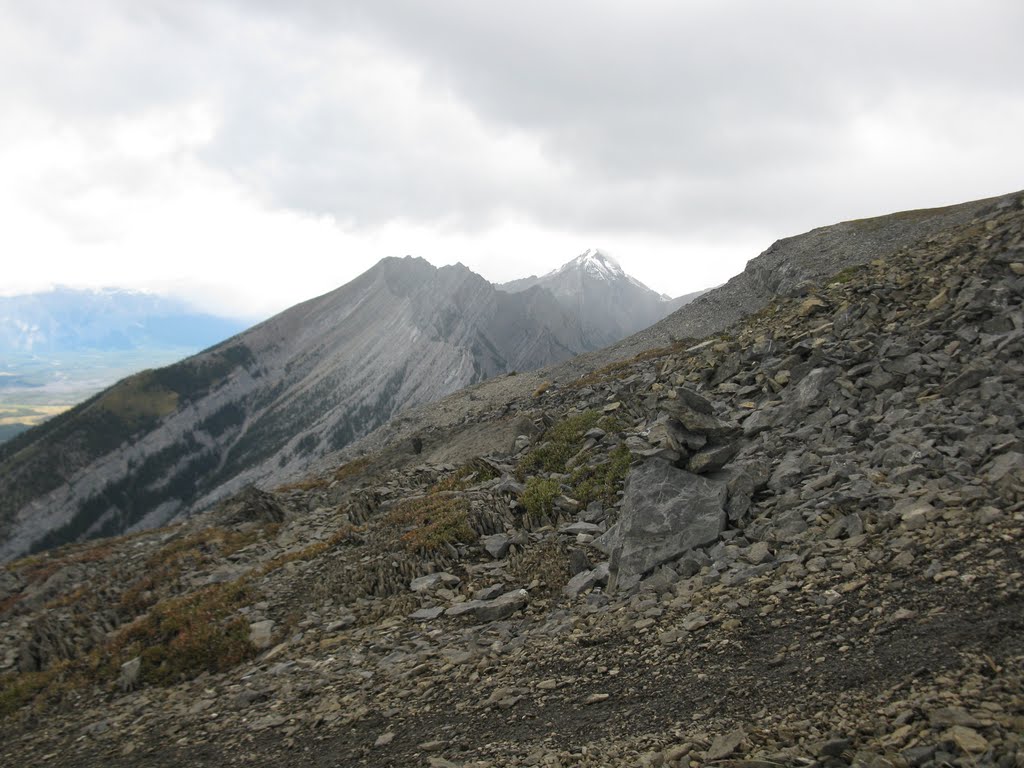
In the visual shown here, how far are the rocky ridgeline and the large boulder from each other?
0.21 feet

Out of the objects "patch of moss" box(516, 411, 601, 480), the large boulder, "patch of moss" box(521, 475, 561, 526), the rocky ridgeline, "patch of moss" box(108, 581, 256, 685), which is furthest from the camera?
"patch of moss" box(516, 411, 601, 480)

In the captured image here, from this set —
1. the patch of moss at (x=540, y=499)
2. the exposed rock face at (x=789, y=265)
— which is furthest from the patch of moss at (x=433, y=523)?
the exposed rock face at (x=789, y=265)

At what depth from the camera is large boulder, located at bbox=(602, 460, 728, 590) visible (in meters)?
12.9

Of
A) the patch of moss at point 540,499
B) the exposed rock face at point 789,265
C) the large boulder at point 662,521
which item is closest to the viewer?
the large boulder at point 662,521

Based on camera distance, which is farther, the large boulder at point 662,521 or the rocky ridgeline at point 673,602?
the large boulder at point 662,521

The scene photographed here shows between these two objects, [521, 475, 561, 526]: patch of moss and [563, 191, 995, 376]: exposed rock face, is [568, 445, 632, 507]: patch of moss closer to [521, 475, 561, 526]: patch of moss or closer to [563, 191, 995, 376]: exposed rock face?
[521, 475, 561, 526]: patch of moss

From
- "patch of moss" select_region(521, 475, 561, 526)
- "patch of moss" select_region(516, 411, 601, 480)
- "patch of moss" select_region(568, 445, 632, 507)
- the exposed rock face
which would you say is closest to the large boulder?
"patch of moss" select_region(568, 445, 632, 507)

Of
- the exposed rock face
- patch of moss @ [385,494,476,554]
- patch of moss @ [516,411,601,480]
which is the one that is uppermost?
the exposed rock face

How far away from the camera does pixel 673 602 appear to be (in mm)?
11023

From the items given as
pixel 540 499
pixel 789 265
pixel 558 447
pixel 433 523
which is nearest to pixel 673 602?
pixel 540 499

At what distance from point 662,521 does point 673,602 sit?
272 cm

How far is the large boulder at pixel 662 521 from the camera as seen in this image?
507 inches

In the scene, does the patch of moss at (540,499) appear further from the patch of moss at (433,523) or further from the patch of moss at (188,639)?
the patch of moss at (188,639)

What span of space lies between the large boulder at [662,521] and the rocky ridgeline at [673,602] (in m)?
0.06
